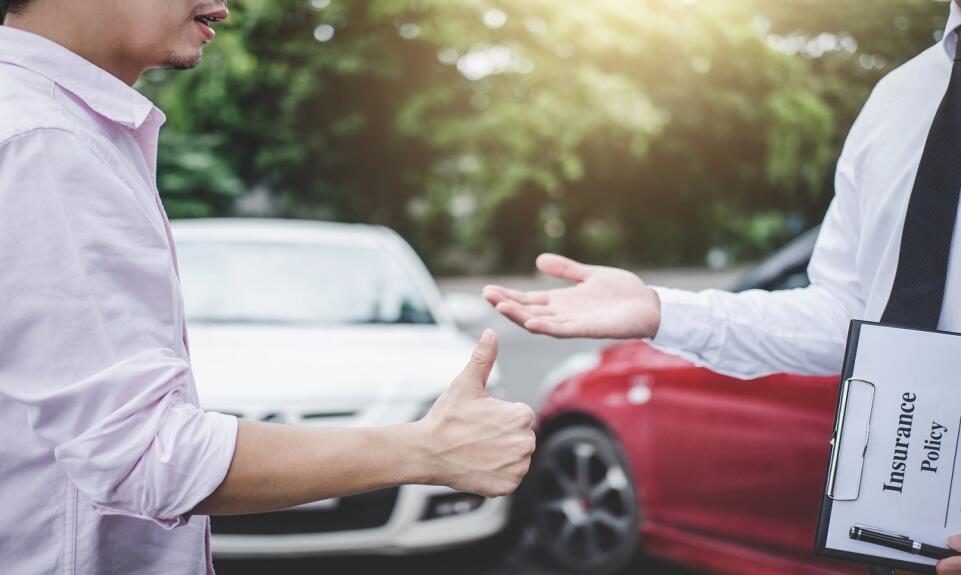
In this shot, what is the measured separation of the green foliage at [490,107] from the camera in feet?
59.2

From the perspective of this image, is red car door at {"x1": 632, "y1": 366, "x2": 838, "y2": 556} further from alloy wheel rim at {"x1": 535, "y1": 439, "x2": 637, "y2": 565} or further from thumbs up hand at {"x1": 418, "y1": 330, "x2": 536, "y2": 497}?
thumbs up hand at {"x1": 418, "y1": 330, "x2": 536, "y2": 497}

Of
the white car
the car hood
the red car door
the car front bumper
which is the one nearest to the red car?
the red car door

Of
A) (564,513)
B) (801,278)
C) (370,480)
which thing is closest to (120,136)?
(370,480)

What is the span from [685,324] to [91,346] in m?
1.22

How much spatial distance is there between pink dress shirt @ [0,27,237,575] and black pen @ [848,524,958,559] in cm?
105

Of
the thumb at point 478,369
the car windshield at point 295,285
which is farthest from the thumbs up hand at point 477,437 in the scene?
the car windshield at point 295,285

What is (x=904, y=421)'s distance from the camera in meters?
1.47

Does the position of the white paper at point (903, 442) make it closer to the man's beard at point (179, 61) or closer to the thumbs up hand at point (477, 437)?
the thumbs up hand at point (477, 437)

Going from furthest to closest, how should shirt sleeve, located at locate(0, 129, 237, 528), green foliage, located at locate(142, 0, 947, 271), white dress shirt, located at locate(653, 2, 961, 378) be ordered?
green foliage, located at locate(142, 0, 947, 271) → white dress shirt, located at locate(653, 2, 961, 378) → shirt sleeve, located at locate(0, 129, 237, 528)

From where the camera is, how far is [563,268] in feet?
6.15

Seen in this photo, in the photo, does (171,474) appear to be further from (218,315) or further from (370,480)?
(218,315)

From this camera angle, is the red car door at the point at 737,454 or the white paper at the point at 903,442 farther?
the red car door at the point at 737,454

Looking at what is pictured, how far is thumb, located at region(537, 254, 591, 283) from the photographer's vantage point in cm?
186

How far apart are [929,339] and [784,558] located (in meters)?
2.19
